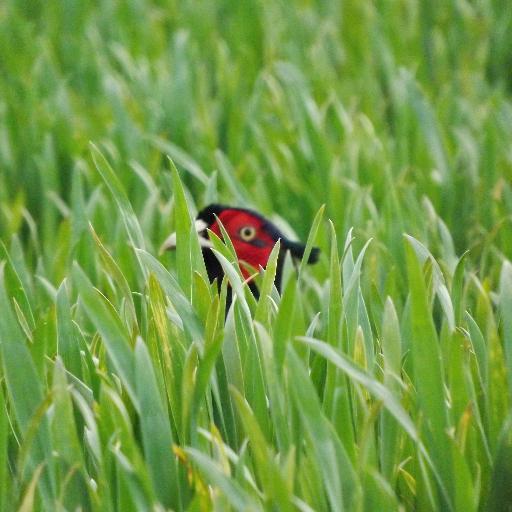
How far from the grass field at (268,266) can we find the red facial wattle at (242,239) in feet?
0.38

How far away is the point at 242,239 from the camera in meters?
2.10

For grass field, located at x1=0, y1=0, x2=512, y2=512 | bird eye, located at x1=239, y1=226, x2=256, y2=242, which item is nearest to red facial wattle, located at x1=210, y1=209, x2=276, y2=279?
bird eye, located at x1=239, y1=226, x2=256, y2=242

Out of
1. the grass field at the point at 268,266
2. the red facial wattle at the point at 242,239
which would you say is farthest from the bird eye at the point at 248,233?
the grass field at the point at 268,266

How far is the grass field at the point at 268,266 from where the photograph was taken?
1.27m

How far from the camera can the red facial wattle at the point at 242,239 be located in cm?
208

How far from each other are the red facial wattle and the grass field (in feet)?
0.38

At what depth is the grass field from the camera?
127 cm

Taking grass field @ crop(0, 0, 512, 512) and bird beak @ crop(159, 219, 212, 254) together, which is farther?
bird beak @ crop(159, 219, 212, 254)

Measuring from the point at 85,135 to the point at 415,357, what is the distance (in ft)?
5.86

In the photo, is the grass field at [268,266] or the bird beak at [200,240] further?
the bird beak at [200,240]

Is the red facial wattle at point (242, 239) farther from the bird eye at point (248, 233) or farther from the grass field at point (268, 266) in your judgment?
the grass field at point (268, 266)

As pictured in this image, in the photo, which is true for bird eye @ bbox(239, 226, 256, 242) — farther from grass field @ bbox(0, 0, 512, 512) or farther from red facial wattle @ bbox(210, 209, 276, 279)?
grass field @ bbox(0, 0, 512, 512)

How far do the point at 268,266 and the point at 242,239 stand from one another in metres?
0.65

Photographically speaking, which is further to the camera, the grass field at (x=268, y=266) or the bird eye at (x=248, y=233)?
the bird eye at (x=248, y=233)
